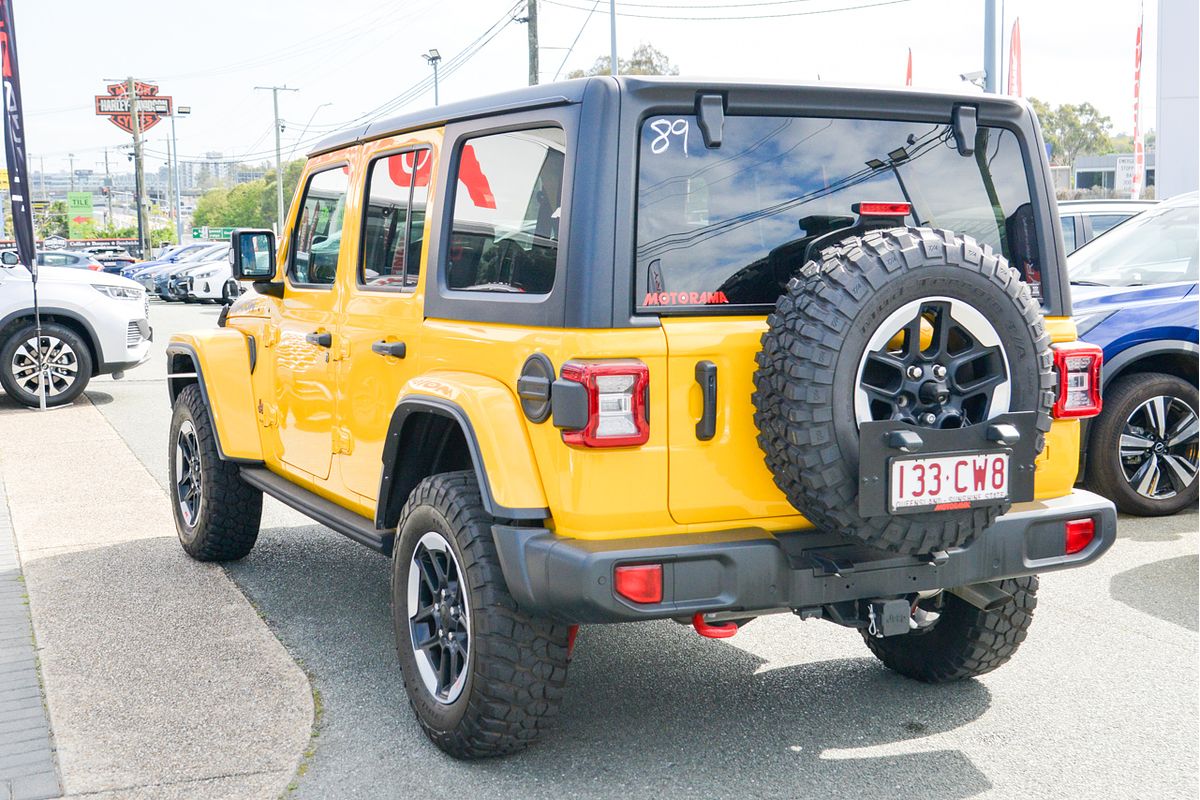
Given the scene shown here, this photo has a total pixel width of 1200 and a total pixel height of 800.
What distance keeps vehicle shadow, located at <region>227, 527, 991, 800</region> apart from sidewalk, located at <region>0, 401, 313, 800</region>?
0.55 feet

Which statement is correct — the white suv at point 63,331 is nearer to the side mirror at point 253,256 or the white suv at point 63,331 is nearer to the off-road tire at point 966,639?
the side mirror at point 253,256

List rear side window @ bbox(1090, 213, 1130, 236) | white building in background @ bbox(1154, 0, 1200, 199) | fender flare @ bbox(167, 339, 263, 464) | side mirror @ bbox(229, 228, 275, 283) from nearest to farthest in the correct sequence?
side mirror @ bbox(229, 228, 275, 283) → fender flare @ bbox(167, 339, 263, 464) → rear side window @ bbox(1090, 213, 1130, 236) → white building in background @ bbox(1154, 0, 1200, 199)

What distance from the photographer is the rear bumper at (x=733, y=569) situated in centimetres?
327

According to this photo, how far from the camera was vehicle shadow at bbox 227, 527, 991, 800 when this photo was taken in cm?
364

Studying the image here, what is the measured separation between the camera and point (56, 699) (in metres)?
4.33

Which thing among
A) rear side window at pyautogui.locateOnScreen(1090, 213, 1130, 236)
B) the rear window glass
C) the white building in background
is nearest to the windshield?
rear side window at pyautogui.locateOnScreen(1090, 213, 1130, 236)

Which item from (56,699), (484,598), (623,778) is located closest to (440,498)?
(484,598)

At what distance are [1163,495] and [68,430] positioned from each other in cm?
900

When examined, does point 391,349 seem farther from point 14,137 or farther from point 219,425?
point 14,137

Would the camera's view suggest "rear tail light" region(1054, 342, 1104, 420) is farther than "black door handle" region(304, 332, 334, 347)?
No

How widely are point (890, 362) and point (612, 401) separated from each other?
2.44 feet

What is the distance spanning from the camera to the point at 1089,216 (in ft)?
34.4

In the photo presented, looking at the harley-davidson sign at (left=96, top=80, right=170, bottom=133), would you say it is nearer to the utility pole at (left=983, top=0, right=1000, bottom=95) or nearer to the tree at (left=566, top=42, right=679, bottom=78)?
the tree at (left=566, top=42, right=679, bottom=78)

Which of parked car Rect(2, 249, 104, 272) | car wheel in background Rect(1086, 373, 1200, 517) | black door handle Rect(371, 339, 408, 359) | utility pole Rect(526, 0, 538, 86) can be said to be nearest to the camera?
black door handle Rect(371, 339, 408, 359)
